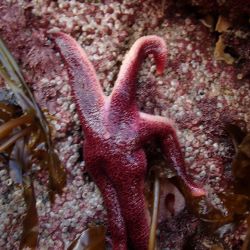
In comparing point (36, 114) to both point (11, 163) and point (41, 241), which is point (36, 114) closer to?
point (11, 163)

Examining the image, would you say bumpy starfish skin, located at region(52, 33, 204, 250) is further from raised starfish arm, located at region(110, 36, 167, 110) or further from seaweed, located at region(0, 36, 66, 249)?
seaweed, located at region(0, 36, 66, 249)

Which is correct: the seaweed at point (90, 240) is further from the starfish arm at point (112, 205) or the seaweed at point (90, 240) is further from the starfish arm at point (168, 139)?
the starfish arm at point (168, 139)

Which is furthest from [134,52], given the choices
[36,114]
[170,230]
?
[170,230]

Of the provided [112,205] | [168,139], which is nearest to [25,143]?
[112,205]

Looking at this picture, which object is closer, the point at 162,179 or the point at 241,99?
the point at 162,179

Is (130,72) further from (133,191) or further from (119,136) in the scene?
(133,191)

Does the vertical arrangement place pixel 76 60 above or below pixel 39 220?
above
